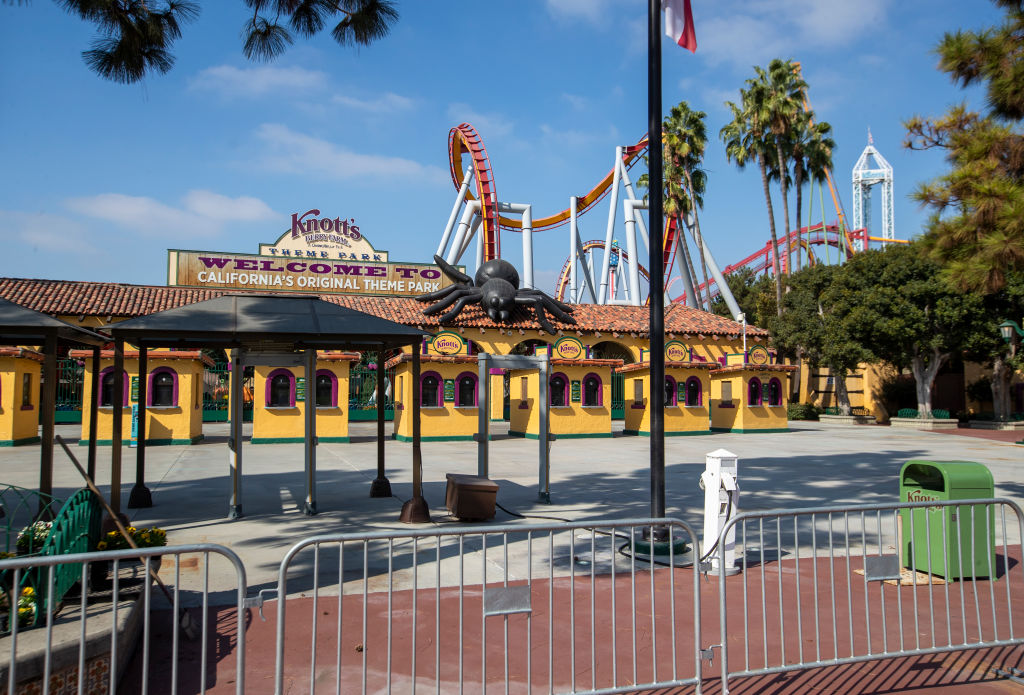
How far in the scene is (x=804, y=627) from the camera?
5031 mm

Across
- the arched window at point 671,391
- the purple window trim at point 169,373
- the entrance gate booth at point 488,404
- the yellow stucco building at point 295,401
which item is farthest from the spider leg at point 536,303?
the entrance gate booth at point 488,404

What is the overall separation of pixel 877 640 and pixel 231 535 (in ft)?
21.7

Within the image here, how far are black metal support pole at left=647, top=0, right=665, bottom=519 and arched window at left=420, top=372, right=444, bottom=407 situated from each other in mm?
16227

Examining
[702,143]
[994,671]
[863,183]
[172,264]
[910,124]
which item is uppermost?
[863,183]

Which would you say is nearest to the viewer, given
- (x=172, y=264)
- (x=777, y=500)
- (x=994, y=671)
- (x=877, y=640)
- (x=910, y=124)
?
(x=994, y=671)

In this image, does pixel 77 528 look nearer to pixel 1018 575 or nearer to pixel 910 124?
pixel 1018 575

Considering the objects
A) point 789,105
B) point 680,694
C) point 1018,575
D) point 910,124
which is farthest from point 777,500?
point 789,105

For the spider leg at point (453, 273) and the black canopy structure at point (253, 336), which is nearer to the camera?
the black canopy structure at point (253, 336)

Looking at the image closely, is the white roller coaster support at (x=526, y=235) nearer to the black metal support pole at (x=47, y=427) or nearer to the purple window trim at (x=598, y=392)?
the purple window trim at (x=598, y=392)

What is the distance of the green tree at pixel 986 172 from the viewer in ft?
23.5

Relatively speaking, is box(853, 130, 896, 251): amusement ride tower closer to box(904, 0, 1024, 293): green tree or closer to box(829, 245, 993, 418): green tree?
box(829, 245, 993, 418): green tree

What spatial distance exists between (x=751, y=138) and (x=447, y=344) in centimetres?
2429

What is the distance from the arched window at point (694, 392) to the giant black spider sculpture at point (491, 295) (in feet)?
22.4

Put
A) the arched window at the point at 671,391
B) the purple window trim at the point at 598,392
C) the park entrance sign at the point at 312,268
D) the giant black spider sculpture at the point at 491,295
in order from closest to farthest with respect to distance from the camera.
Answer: the purple window trim at the point at 598,392, the arched window at the point at 671,391, the giant black spider sculpture at the point at 491,295, the park entrance sign at the point at 312,268
